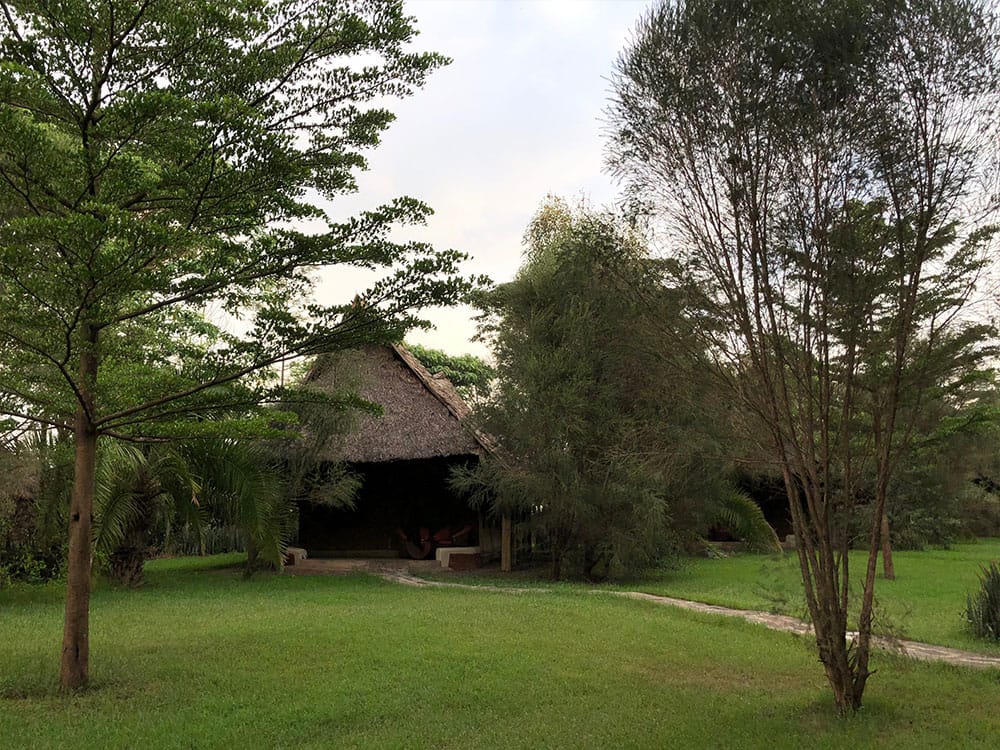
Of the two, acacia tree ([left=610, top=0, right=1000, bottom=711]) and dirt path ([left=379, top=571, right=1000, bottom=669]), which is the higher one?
acacia tree ([left=610, top=0, right=1000, bottom=711])

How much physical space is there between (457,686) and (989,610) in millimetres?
5690

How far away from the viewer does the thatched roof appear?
15.9 meters

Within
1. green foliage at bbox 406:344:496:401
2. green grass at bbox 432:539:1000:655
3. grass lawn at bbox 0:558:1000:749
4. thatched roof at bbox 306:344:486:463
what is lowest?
green grass at bbox 432:539:1000:655

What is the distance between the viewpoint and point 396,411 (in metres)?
17.3

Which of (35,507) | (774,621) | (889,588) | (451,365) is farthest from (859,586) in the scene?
(451,365)

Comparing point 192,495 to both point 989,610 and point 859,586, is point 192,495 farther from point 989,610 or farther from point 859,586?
point 989,610

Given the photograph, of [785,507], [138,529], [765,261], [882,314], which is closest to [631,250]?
[765,261]

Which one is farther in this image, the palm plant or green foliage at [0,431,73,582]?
the palm plant

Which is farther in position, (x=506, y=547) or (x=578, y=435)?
(x=506, y=547)

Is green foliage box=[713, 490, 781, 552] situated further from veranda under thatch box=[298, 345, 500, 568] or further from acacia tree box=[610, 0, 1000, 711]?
acacia tree box=[610, 0, 1000, 711]

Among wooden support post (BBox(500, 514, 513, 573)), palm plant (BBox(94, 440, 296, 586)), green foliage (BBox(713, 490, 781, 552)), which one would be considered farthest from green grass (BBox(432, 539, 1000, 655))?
palm plant (BBox(94, 440, 296, 586))

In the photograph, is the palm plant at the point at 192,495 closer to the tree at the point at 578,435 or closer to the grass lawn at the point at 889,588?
the tree at the point at 578,435

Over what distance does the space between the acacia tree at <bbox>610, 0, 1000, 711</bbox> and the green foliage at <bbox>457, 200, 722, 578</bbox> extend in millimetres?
6067

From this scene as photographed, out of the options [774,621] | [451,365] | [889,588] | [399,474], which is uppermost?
[451,365]
